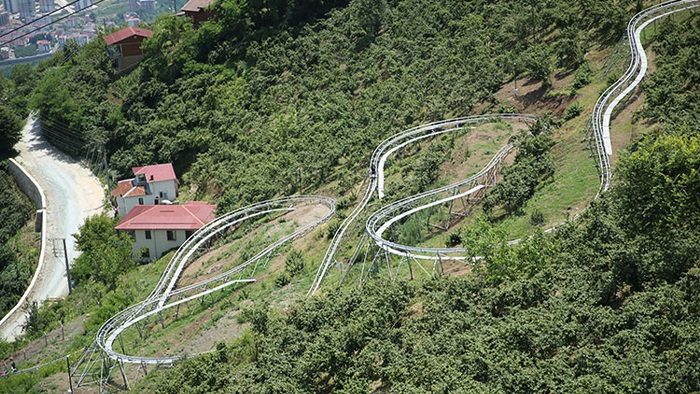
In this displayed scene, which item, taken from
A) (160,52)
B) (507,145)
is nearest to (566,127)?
(507,145)

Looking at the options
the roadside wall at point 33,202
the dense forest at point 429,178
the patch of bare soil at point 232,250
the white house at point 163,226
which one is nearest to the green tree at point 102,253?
the dense forest at point 429,178

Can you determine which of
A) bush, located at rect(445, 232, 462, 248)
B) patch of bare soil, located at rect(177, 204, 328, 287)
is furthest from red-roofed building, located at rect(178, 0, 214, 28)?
bush, located at rect(445, 232, 462, 248)

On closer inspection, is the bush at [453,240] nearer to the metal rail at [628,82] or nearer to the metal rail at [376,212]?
the metal rail at [376,212]

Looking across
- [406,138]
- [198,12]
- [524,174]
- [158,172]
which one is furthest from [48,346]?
[198,12]

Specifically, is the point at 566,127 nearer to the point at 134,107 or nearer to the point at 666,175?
the point at 666,175

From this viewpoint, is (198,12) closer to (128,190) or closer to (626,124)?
(128,190)
